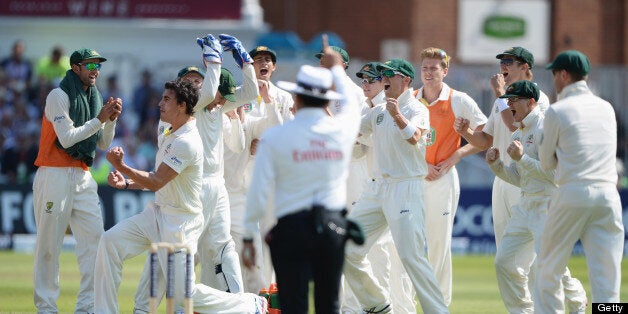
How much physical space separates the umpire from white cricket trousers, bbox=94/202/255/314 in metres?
1.88

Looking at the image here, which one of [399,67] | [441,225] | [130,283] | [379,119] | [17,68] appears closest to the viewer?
[379,119]

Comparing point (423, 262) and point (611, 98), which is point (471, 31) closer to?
point (611, 98)

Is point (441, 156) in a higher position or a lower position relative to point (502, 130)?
lower

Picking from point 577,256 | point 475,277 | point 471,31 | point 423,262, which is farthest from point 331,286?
point 471,31

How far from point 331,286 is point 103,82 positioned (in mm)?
A: 15841

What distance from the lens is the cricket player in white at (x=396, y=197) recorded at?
10055 mm

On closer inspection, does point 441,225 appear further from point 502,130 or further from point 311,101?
point 311,101

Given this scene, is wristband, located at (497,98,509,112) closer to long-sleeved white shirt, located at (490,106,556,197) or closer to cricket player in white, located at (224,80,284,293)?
long-sleeved white shirt, located at (490,106,556,197)

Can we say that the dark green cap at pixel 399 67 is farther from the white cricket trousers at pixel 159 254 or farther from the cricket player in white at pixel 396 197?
the white cricket trousers at pixel 159 254

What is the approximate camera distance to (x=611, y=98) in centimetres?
2439

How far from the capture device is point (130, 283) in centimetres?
1468

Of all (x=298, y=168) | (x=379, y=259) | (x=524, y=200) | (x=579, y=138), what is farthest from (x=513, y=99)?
(x=298, y=168)

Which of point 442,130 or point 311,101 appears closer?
point 311,101

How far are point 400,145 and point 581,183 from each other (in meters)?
1.77
